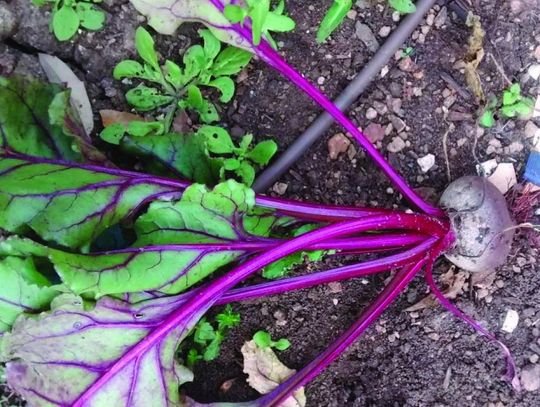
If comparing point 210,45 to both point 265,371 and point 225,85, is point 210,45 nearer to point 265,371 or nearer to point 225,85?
point 225,85

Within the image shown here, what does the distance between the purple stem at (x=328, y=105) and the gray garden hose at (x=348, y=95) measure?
13cm

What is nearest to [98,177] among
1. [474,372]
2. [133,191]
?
[133,191]

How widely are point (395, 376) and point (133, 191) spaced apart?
1.11m

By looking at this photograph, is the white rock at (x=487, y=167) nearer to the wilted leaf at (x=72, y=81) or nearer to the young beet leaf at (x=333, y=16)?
the young beet leaf at (x=333, y=16)

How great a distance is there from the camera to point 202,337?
2.34m

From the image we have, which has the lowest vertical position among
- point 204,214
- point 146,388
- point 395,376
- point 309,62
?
point 146,388

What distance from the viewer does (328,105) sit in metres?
2.24

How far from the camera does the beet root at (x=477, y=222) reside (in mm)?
2283

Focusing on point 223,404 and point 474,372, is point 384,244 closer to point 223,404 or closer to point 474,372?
point 474,372

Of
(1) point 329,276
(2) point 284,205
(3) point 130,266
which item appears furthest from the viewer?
(1) point 329,276

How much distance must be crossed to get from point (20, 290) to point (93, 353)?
0.26 metres

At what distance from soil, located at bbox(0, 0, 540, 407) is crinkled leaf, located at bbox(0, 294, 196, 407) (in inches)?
16.8

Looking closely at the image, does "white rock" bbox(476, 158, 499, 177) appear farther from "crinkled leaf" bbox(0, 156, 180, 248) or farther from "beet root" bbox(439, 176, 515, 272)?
"crinkled leaf" bbox(0, 156, 180, 248)

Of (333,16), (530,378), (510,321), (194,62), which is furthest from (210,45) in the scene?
(530,378)
